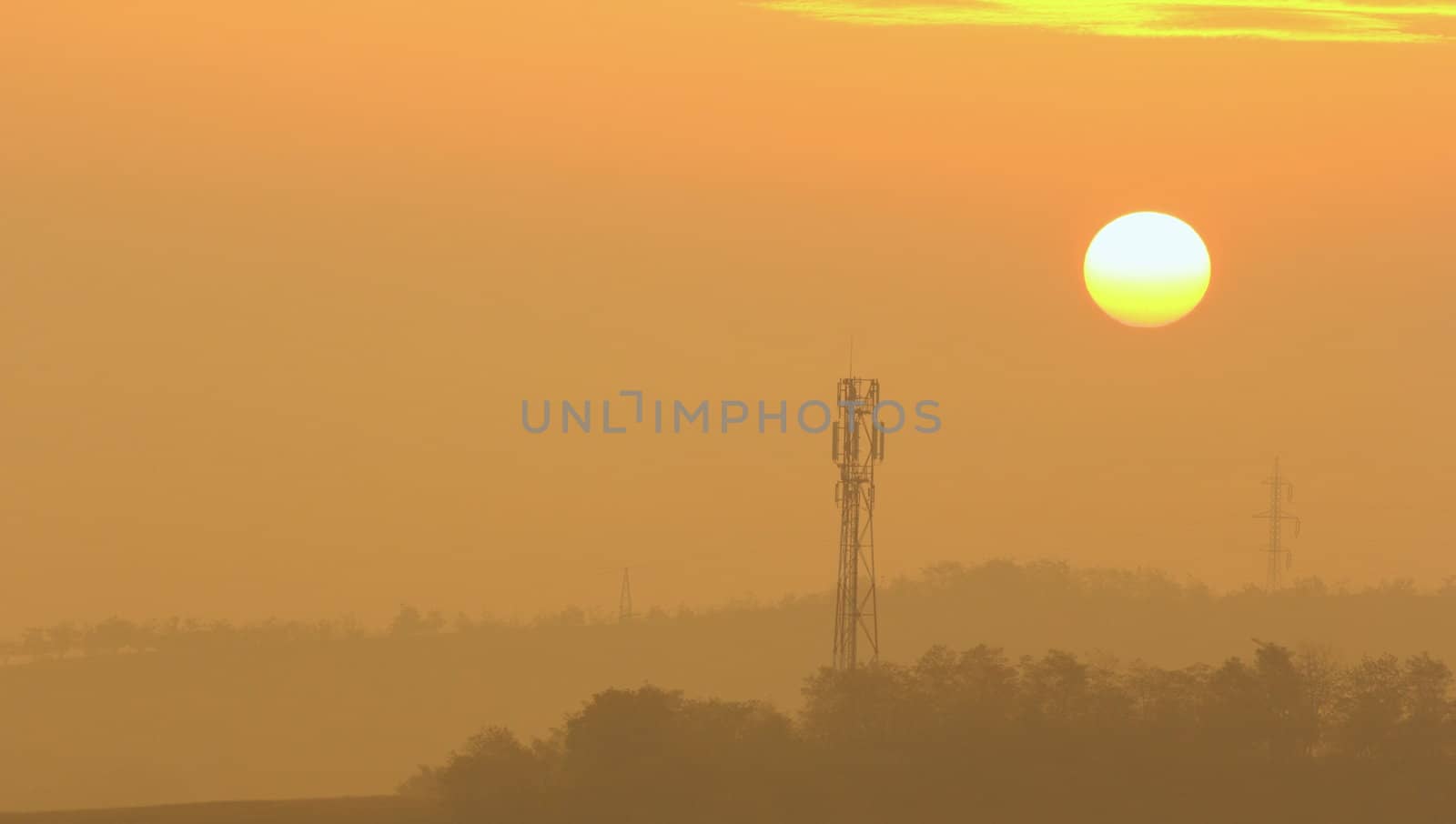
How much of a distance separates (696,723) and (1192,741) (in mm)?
14325

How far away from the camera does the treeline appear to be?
5391 cm

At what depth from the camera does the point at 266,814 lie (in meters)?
56.3

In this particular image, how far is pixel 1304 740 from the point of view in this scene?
5969 centimetres

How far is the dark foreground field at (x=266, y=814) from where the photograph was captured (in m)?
53.9

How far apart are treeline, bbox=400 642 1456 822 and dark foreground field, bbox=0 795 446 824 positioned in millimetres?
1130

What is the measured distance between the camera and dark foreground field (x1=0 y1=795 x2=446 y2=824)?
53.9 meters

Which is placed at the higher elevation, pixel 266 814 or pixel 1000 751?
pixel 1000 751

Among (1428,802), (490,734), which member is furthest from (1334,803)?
(490,734)

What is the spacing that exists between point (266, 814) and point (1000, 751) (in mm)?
20042

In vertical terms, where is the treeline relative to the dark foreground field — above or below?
above

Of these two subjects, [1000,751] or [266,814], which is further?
[1000,751]

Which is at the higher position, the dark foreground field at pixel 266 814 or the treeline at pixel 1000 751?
the treeline at pixel 1000 751

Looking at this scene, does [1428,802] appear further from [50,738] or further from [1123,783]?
[50,738]

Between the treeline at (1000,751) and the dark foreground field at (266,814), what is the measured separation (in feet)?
3.71
